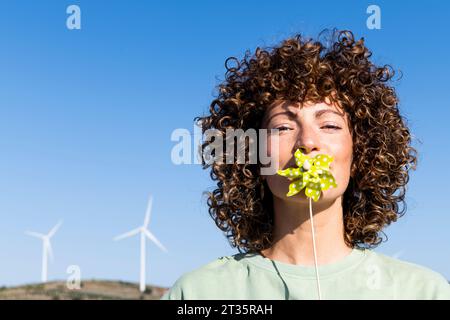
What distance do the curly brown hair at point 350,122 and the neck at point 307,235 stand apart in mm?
226

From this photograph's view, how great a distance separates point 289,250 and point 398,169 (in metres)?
1.27

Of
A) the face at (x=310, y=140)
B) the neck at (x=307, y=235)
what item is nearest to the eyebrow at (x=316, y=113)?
the face at (x=310, y=140)

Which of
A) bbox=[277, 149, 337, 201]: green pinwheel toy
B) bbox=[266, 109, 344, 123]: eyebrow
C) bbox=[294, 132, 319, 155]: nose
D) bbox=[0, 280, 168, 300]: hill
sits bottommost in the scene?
bbox=[0, 280, 168, 300]: hill

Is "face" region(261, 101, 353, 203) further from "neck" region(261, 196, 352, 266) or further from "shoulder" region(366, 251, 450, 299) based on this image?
"shoulder" region(366, 251, 450, 299)

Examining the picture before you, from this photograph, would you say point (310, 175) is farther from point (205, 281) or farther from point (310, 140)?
point (205, 281)

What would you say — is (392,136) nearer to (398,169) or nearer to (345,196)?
(398,169)

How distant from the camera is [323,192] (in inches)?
184

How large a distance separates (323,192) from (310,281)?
562mm

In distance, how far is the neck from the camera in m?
4.79

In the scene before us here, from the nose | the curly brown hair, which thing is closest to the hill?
the curly brown hair

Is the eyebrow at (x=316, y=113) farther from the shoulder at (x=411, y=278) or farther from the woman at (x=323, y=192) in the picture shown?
the shoulder at (x=411, y=278)

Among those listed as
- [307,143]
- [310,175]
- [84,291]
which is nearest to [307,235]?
[310,175]

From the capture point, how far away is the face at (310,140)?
4.72 metres

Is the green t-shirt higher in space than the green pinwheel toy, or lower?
lower
